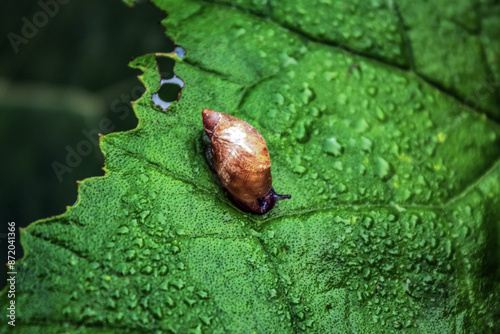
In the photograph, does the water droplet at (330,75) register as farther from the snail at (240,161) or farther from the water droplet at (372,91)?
the snail at (240,161)

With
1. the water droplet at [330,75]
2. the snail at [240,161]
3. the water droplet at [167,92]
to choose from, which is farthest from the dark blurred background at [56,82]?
the water droplet at [330,75]

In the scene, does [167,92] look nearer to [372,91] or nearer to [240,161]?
[240,161]

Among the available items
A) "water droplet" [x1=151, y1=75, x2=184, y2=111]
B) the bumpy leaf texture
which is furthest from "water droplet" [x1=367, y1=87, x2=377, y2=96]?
"water droplet" [x1=151, y1=75, x2=184, y2=111]

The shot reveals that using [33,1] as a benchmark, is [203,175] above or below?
below

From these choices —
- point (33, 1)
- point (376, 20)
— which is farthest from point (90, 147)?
point (376, 20)

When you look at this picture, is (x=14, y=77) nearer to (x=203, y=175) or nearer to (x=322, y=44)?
(x=203, y=175)

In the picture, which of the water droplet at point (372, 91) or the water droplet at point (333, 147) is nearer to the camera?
the water droplet at point (333, 147)

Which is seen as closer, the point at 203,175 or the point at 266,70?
the point at 203,175
